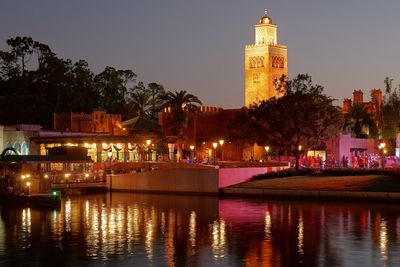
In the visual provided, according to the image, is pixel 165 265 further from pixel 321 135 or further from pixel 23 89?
pixel 23 89

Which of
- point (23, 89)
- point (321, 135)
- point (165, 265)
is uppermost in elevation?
point (23, 89)

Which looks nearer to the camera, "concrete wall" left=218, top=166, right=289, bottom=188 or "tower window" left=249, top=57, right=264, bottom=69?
"concrete wall" left=218, top=166, right=289, bottom=188

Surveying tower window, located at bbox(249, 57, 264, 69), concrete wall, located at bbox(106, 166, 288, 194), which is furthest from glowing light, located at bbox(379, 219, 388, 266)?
tower window, located at bbox(249, 57, 264, 69)

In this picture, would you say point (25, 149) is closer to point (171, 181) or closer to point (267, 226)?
point (171, 181)

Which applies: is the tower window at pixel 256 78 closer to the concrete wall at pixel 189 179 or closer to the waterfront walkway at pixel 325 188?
the concrete wall at pixel 189 179

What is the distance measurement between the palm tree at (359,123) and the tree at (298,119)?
24.7 metres

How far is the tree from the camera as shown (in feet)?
195

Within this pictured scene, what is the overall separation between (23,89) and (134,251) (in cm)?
7462

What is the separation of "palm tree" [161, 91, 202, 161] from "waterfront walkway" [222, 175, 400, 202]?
75.5 ft

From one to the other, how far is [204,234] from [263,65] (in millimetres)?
80250

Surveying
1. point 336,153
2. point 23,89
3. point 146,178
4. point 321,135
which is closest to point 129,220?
point 146,178

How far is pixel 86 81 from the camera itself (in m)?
107

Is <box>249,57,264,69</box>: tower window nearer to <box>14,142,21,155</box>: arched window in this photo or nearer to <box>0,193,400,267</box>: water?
A: <box>14,142,21,155</box>: arched window

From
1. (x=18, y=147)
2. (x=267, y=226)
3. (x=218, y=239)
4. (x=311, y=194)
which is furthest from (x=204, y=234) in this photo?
(x=18, y=147)
